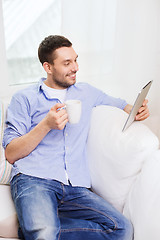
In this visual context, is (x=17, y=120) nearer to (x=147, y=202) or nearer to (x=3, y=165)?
(x=3, y=165)

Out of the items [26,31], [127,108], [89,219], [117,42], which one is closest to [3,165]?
[89,219]

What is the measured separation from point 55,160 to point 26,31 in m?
1.13

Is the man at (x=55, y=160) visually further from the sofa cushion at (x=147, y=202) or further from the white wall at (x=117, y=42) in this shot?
the white wall at (x=117, y=42)

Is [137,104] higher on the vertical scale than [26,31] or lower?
lower

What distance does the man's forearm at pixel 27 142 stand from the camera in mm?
1367

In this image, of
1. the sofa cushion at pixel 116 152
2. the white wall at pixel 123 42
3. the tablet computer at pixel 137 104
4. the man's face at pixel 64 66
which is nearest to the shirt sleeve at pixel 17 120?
the man's face at pixel 64 66

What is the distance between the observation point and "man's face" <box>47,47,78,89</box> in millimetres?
1558

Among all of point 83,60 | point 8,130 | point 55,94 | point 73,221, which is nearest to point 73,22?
point 83,60

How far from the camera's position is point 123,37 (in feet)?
8.06

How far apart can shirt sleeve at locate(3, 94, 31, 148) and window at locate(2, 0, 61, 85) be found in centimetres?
72

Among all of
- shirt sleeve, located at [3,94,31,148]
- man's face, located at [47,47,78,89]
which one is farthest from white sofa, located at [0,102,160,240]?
man's face, located at [47,47,78,89]

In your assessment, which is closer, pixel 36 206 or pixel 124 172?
pixel 36 206

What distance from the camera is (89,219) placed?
1327 mm

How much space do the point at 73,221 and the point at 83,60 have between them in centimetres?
140
